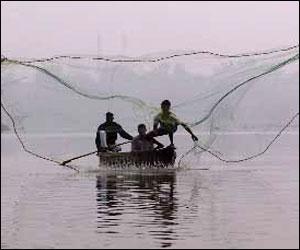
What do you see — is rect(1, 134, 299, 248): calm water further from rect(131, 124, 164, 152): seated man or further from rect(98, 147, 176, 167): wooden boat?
rect(131, 124, 164, 152): seated man

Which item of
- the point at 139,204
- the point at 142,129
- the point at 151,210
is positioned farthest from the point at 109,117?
the point at 151,210

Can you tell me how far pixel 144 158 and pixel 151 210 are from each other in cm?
1023

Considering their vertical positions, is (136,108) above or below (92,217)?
above

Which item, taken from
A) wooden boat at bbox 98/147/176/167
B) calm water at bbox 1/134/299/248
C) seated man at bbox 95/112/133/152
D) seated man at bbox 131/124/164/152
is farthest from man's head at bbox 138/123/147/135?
calm water at bbox 1/134/299/248

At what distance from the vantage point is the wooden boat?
2859 cm

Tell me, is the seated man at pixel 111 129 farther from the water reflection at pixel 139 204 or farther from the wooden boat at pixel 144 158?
the water reflection at pixel 139 204

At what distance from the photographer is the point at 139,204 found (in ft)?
65.3

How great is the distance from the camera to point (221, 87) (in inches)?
877

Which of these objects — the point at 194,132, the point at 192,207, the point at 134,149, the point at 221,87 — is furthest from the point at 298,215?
the point at 134,149

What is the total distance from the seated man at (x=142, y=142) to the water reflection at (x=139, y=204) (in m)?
0.89

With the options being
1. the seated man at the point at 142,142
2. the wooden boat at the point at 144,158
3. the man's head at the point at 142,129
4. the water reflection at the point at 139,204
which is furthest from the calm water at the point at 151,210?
the man's head at the point at 142,129

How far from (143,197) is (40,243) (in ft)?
23.6

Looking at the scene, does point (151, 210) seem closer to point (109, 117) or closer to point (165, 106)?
point (165, 106)

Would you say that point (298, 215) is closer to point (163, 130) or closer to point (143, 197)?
point (143, 197)
